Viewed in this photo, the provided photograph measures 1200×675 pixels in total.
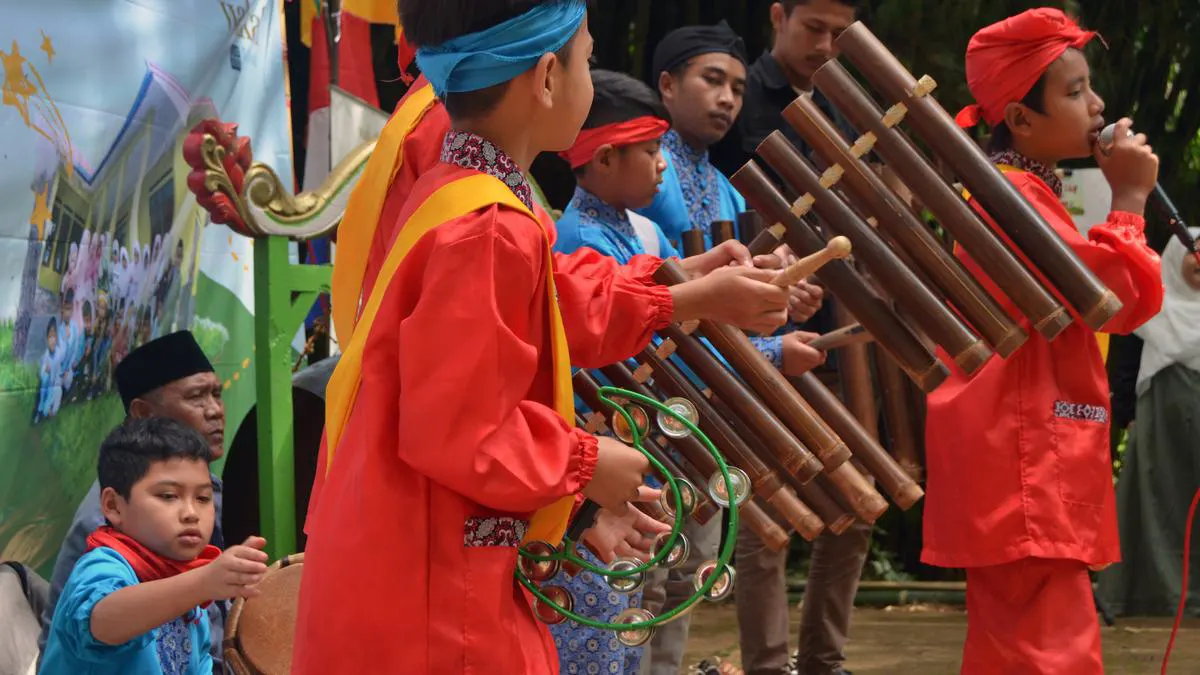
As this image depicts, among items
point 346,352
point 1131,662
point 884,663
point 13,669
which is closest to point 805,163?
point 346,352

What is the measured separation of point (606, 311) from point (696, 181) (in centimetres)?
233

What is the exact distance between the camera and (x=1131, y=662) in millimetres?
6191

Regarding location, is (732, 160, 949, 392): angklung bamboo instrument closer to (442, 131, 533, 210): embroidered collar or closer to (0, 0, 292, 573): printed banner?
(442, 131, 533, 210): embroidered collar

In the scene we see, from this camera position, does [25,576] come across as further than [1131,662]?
No

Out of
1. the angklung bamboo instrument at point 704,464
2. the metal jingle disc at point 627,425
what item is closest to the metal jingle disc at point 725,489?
the metal jingle disc at point 627,425

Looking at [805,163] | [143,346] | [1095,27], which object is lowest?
[143,346]

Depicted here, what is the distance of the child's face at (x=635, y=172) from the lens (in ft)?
13.6

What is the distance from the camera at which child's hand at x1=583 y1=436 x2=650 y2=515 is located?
2396mm

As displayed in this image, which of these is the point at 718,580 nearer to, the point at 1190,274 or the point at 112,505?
the point at 112,505

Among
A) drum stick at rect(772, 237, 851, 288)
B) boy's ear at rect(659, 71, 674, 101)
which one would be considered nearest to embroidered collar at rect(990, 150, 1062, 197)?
boy's ear at rect(659, 71, 674, 101)

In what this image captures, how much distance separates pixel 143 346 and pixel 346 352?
2126 millimetres

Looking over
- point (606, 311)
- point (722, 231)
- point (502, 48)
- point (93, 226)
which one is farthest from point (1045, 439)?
point (93, 226)

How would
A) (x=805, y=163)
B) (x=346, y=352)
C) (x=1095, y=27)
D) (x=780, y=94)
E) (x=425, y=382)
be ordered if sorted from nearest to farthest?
(x=425, y=382)
(x=346, y=352)
(x=805, y=163)
(x=780, y=94)
(x=1095, y=27)

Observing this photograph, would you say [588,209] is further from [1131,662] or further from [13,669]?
[1131,662]
